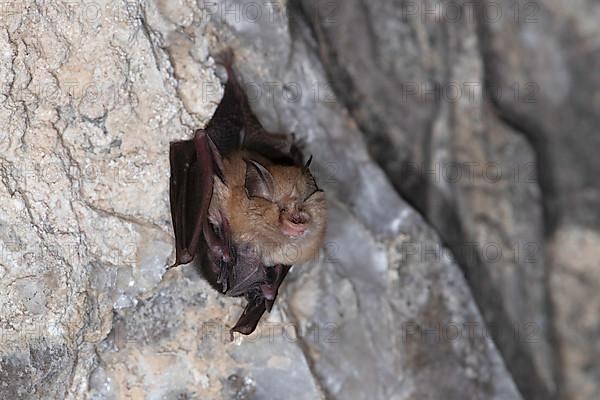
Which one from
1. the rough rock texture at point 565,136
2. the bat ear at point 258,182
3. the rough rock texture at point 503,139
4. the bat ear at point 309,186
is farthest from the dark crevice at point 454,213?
the bat ear at point 258,182

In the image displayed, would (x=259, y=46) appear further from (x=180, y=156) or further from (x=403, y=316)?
(x=403, y=316)

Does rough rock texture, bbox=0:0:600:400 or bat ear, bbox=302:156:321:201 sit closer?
rough rock texture, bbox=0:0:600:400

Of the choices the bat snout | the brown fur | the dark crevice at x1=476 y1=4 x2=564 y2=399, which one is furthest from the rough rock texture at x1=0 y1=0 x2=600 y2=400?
the bat snout

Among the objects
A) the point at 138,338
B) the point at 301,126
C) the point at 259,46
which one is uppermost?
the point at 259,46

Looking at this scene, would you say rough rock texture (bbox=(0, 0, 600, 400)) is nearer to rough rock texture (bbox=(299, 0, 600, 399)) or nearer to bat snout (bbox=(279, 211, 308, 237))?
rough rock texture (bbox=(299, 0, 600, 399))

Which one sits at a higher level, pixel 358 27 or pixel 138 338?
pixel 358 27

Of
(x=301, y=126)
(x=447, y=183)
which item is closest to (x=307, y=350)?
(x=301, y=126)
